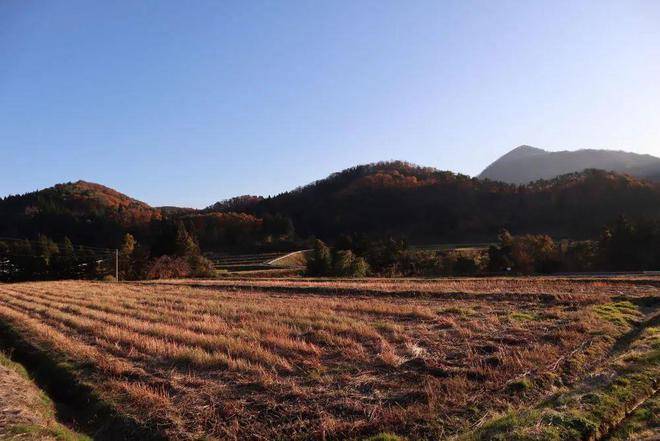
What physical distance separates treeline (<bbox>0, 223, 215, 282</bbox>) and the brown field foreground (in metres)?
44.7

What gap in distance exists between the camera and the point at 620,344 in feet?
39.6

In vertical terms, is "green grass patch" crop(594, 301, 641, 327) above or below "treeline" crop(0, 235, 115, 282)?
below

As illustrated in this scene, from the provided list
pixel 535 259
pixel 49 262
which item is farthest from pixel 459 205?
pixel 49 262

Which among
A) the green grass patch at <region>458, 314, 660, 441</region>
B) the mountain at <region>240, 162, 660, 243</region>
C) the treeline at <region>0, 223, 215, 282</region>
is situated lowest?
the green grass patch at <region>458, 314, 660, 441</region>

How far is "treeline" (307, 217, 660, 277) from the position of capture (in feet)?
188

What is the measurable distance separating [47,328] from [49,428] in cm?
963

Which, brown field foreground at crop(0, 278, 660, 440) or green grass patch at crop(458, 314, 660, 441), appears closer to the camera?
green grass patch at crop(458, 314, 660, 441)

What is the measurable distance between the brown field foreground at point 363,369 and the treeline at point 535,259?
4154 centimetres

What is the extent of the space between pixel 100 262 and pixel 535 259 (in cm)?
6991

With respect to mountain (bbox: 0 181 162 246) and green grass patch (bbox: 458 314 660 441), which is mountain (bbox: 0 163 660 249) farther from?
green grass patch (bbox: 458 314 660 441)

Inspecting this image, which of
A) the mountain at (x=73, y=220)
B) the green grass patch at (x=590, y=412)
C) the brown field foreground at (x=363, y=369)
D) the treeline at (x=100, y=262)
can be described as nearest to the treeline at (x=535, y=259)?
the treeline at (x=100, y=262)

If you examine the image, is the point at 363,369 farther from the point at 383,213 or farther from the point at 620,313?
the point at 383,213

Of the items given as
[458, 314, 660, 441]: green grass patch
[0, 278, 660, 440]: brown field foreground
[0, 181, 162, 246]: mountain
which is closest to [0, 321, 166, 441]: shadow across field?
[0, 278, 660, 440]: brown field foreground

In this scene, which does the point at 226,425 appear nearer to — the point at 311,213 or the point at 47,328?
the point at 47,328
